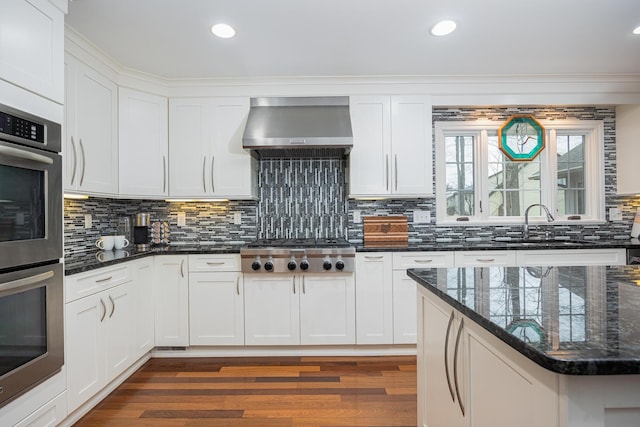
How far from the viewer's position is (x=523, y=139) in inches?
137

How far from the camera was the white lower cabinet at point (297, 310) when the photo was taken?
2.83m

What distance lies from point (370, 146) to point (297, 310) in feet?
5.16

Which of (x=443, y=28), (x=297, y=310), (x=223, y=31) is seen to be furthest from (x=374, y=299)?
(x=223, y=31)

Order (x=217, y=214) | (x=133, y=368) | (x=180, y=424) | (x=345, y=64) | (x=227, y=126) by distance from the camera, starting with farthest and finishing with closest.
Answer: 1. (x=217, y=214)
2. (x=227, y=126)
3. (x=345, y=64)
4. (x=133, y=368)
5. (x=180, y=424)

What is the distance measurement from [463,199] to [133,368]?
3298 millimetres

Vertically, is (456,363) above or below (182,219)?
below

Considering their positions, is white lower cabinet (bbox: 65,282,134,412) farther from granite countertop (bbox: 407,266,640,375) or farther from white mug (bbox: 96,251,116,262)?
granite countertop (bbox: 407,266,640,375)

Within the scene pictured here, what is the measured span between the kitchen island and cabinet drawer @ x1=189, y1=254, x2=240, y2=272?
1.67m

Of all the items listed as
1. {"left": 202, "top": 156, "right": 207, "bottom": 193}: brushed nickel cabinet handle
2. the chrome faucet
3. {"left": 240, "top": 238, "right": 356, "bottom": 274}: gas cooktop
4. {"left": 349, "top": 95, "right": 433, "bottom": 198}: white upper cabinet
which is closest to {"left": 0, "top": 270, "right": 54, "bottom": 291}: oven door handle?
{"left": 240, "top": 238, "right": 356, "bottom": 274}: gas cooktop

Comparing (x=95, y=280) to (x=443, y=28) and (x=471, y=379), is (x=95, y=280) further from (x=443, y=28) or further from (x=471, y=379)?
(x=443, y=28)

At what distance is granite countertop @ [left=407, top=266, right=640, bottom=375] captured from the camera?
663mm

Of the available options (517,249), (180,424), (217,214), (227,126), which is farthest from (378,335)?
(227,126)

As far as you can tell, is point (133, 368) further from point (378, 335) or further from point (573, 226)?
point (573, 226)

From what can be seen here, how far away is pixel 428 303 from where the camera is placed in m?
1.51
